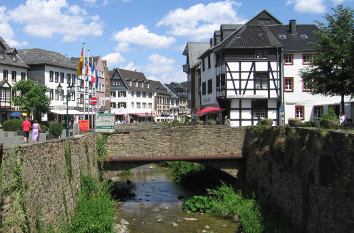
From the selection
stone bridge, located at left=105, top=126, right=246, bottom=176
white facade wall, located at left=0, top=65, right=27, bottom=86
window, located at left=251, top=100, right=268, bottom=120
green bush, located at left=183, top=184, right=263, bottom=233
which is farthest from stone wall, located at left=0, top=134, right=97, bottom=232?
white facade wall, located at left=0, top=65, right=27, bottom=86

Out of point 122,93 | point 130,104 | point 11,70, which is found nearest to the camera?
point 11,70

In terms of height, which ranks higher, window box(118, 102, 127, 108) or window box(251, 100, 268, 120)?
window box(118, 102, 127, 108)

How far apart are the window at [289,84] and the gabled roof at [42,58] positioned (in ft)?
111

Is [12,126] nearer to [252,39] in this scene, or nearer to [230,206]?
[252,39]

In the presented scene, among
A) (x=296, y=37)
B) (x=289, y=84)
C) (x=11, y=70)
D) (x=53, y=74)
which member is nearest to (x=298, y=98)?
(x=289, y=84)

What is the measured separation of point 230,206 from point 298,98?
2689 cm

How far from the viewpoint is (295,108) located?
4997 centimetres

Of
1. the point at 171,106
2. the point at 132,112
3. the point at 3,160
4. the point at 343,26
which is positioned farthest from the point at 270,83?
the point at 171,106

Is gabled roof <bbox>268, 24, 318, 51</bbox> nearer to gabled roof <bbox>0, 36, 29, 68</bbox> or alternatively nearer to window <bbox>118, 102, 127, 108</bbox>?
gabled roof <bbox>0, 36, 29, 68</bbox>

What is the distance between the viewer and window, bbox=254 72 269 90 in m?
47.8

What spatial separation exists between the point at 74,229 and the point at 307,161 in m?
8.61

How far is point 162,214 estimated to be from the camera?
25891 millimetres

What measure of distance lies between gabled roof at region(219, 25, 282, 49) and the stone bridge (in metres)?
19.7

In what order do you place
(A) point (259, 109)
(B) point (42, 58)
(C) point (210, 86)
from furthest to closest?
(B) point (42, 58)
(C) point (210, 86)
(A) point (259, 109)
